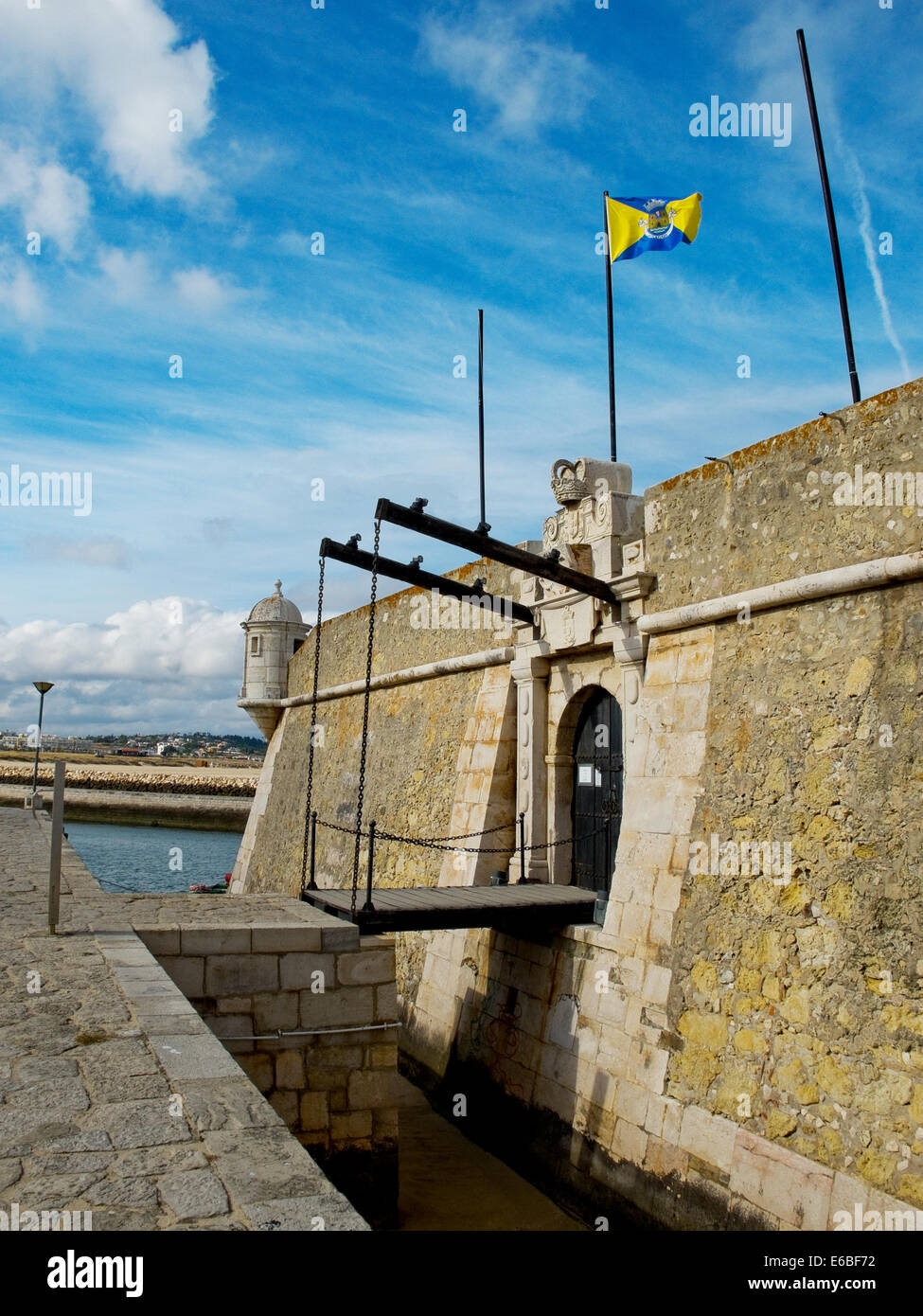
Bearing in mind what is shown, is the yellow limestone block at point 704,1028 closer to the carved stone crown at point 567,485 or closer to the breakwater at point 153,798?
the carved stone crown at point 567,485

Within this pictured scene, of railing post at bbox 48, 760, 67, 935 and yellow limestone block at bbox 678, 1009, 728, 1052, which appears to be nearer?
yellow limestone block at bbox 678, 1009, 728, 1052

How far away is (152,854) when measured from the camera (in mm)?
30141

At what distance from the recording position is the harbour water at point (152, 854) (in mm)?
23172

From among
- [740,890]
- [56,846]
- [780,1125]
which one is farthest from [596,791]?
[56,846]

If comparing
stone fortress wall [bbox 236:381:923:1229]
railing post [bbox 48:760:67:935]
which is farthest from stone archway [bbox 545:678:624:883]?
railing post [bbox 48:760:67:935]

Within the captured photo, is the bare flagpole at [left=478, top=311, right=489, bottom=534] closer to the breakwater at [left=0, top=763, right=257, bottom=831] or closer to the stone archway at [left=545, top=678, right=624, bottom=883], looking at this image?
the stone archway at [left=545, top=678, right=624, bottom=883]

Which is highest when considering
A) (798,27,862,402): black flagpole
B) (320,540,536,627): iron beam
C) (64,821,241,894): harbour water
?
(798,27,862,402): black flagpole

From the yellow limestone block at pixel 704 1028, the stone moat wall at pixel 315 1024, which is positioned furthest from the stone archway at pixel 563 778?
the yellow limestone block at pixel 704 1028

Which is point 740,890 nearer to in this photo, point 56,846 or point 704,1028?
point 704,1028

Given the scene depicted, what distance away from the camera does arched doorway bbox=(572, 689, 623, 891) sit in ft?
27.9

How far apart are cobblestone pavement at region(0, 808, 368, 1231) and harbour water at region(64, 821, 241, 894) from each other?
13.9 metres

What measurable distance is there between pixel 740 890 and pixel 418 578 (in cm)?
406

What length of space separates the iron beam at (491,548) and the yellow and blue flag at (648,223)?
12.6 ft
